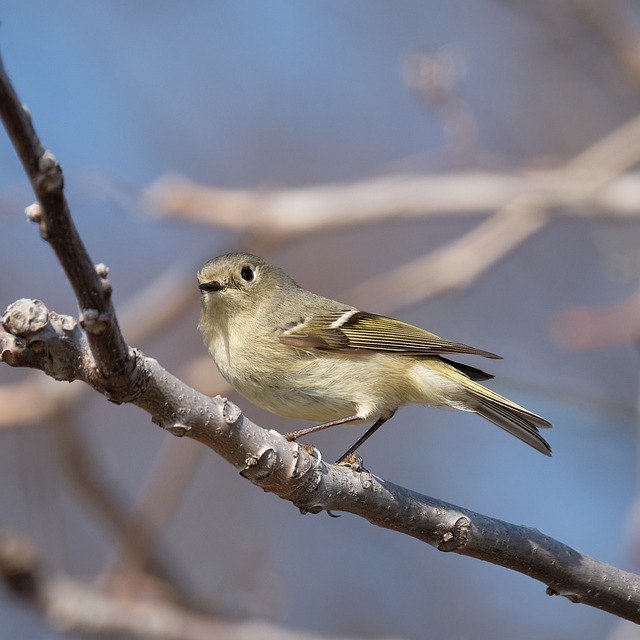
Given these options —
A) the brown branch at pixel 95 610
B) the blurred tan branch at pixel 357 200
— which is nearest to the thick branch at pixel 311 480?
the brown branch at pixel 95 610

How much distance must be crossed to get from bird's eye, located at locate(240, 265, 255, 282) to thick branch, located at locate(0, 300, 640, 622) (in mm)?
937

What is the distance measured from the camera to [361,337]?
237 centimetres

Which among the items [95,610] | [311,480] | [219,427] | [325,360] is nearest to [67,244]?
[219,427]

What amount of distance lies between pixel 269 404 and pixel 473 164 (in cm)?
175

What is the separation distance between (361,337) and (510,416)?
0.47m

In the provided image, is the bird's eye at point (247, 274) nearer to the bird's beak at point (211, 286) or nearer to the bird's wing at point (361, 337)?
the bird's beak at point (211, 286)

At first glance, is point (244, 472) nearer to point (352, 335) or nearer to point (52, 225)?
point (52, 225)

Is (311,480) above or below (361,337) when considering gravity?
below

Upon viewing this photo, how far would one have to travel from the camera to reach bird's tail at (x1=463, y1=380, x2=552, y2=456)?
2195 millimetres

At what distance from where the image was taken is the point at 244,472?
1.38 m

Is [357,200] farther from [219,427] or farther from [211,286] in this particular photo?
[219,427]

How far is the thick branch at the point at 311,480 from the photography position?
1.15 m

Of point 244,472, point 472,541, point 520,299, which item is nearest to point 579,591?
point 472,541

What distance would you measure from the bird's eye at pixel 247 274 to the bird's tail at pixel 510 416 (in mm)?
698
